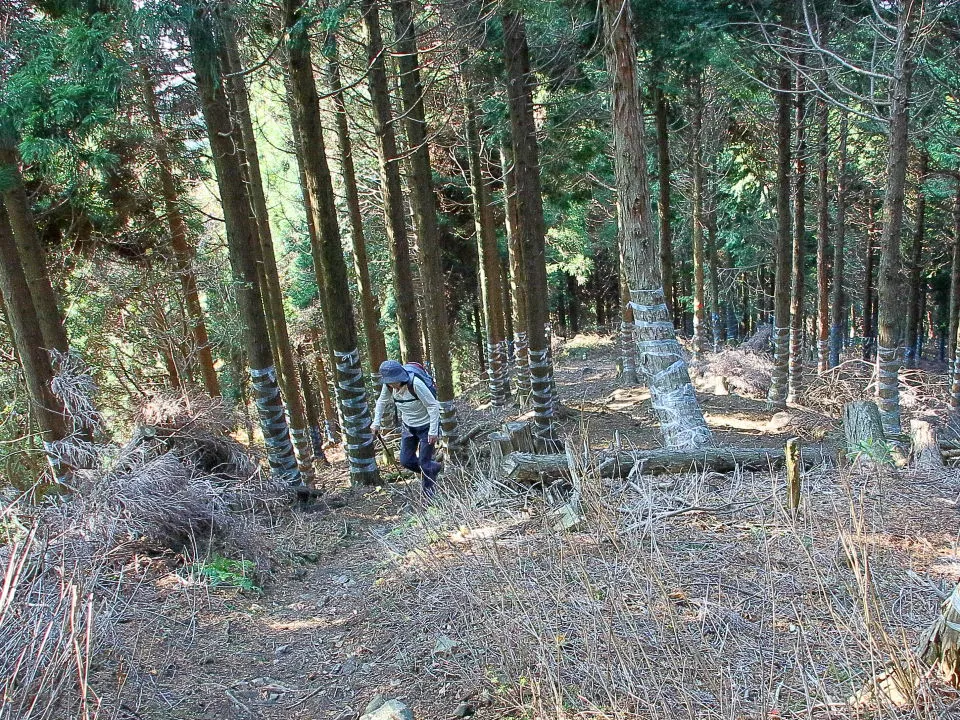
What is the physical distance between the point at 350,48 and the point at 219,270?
195 inches

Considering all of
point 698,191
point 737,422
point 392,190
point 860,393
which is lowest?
point 737,422

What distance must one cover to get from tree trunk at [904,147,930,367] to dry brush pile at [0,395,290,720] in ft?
58.1

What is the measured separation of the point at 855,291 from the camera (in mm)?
28469

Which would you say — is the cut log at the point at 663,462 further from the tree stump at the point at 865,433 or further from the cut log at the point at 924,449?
the cut log at the point at 924,449

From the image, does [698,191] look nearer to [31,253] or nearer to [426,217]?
[426,217]

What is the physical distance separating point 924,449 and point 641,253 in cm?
365

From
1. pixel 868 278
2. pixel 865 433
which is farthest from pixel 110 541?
pixel 868 278

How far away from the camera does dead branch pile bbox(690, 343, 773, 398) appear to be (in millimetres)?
17156

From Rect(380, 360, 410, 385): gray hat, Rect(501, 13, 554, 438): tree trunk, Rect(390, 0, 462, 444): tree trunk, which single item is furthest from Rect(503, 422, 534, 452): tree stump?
Rect(501, 13, 554, 438): tree trunk

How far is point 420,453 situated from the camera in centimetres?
793

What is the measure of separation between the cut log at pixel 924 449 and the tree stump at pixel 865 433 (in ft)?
0.84

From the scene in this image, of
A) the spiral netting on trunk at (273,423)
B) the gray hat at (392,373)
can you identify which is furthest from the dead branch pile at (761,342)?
→ the spiral netting on trunk at (273,423)

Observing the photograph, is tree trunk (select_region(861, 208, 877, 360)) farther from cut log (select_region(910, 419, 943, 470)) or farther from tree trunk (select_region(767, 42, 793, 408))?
cut log (select_region(910, 419, 943, 470))

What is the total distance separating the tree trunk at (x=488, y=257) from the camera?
13.9m
